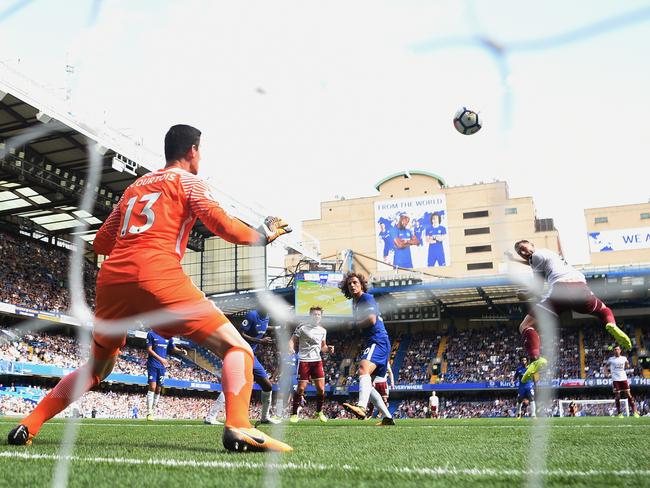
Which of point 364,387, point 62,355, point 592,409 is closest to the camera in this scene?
point 364,387

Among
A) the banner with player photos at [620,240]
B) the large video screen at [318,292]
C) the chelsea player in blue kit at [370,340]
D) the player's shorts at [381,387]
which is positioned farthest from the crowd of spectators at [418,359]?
the chelsea player in blue kit at [370,340]

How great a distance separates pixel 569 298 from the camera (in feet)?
21.7

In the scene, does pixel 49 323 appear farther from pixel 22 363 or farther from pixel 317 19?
pixel 317 19

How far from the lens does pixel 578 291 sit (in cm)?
664

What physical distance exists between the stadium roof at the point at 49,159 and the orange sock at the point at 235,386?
54.3 feet

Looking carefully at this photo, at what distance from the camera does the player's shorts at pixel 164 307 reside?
3156 mm

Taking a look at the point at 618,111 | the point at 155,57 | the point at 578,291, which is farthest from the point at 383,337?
the point at 618,111

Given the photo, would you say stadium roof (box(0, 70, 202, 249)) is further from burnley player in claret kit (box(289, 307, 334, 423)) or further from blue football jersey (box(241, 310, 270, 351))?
blue football jersey (box(241, 310, 270, 351))

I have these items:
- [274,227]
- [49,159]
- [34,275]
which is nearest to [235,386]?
[274,227]

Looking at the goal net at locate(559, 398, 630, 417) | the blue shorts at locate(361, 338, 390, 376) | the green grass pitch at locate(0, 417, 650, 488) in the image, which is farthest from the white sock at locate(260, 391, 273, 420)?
the goal net at locate(559, 398, 630, 417)

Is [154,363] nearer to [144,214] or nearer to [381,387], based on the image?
[381,387]

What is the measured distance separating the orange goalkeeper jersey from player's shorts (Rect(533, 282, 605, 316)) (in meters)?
4.41

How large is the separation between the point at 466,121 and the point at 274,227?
129 cm

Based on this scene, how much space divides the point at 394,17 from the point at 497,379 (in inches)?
1213
